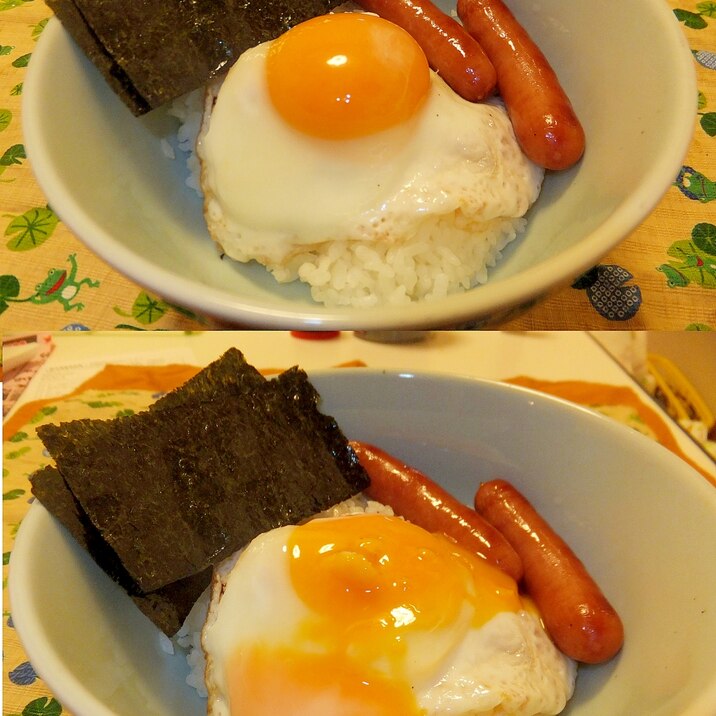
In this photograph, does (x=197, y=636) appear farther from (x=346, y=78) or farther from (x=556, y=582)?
(x=346, y=78)

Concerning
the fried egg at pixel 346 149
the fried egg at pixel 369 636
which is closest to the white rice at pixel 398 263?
the fried egg at pixel 346 149

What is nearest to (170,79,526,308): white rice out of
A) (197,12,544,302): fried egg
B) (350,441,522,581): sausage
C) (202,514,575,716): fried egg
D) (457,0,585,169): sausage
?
(197,12,544,302): fried egg

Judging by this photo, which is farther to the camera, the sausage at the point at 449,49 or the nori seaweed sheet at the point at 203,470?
the sausage at the point at 449,49

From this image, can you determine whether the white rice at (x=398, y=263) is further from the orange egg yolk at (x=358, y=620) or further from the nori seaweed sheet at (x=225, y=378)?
the orange egg yolk at (x=358, y=620)

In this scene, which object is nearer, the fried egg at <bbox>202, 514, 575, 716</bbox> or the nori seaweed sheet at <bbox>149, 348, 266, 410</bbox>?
the fried egg at <bbox>202, 514, 575, 716</bbox>

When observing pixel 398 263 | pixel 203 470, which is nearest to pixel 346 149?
pixel 398 263

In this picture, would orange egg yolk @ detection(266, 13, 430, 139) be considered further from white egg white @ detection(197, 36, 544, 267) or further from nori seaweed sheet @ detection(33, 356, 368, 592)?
nori seaweed sheet @ detection(33, 356, 368, 592)

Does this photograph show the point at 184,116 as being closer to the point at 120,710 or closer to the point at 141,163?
the point at 141,163
